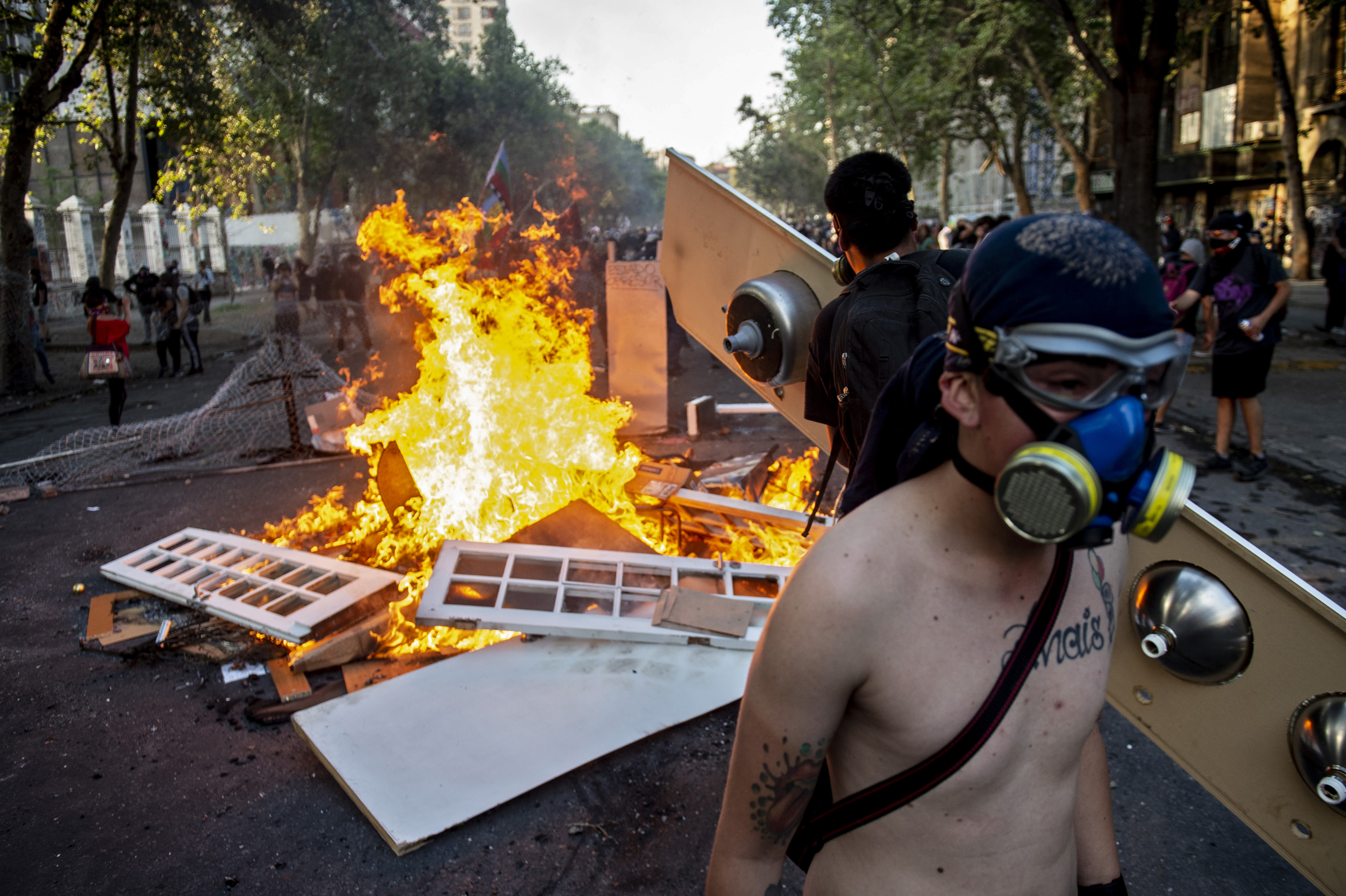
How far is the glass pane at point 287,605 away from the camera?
4836 millimetres

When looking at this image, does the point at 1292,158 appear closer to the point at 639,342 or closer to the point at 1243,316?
the point at 1243,316

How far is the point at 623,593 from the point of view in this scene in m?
4.67

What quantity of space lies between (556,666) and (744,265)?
232cm

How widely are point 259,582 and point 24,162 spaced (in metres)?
12.4

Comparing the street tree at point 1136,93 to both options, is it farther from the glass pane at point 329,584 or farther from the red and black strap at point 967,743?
the red and black strap at point 967,743

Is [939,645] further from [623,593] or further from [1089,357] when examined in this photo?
[623,593]

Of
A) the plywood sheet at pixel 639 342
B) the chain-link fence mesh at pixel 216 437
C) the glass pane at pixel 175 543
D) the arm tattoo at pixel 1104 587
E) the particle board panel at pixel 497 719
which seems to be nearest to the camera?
the arm tattoo at pixel 1104 587

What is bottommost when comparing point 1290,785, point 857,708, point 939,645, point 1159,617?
point 1290,785

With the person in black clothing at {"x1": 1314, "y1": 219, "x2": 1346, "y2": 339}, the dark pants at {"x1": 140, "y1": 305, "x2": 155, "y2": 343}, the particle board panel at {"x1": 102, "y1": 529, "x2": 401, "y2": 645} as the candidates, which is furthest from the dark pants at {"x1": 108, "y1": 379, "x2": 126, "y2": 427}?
the person in black clothing at {"x1": 1314, "y1": 219, "x2": 1346, "y2": 339}

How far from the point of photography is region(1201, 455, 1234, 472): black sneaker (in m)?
7.20

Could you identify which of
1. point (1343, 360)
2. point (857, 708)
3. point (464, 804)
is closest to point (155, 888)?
point (464, 804)

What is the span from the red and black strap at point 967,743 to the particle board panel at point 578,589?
294 cm

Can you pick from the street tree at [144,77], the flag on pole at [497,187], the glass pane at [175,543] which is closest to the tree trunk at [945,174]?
the flag on pole at [497,187]

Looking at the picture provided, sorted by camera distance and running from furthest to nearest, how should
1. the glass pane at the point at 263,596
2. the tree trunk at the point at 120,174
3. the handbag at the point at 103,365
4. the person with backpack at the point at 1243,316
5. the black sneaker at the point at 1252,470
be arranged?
the tree trunk at the point at 120,174 → the handbag at the point at 103,365 → the black sneaker at the point at 1252,470 → the person with backpack at the point at 1243,316 → the glass pane at the point at 263,596
